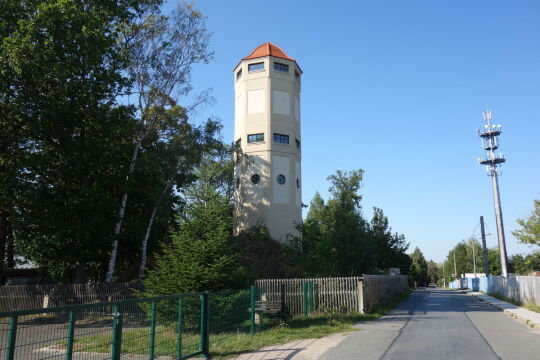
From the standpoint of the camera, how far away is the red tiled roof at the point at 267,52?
35500mm

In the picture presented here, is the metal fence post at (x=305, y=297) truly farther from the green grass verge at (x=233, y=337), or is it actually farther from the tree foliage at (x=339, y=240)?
the tree foliage at (x=339, y=240)

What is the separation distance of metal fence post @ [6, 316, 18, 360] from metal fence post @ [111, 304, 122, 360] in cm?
182

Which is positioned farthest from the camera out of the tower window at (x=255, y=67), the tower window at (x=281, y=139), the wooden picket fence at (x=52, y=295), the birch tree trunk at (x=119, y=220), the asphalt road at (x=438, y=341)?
the tower window at (x=255, y=67)

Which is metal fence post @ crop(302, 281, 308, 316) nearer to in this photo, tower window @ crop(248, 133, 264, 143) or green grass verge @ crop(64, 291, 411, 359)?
green grass verge @ crop(64, 291, 411, 359)

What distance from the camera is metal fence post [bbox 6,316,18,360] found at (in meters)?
4.97

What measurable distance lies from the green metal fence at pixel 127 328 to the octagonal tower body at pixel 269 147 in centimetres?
2005

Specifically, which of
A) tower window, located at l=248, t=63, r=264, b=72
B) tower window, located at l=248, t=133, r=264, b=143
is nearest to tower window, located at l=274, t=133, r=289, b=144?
tower window, located at l=248, t=133, r=264, b=143

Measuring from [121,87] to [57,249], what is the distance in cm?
978

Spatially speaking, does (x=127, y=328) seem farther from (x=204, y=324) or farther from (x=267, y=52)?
(x=267, y=52)

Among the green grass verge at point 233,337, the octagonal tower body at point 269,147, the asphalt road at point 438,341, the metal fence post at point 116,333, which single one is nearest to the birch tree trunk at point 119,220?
the octagonal tower body at point 269,147

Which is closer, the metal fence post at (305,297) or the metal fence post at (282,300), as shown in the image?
the metal fence post at (282,300)

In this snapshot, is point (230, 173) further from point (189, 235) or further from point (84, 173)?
point (189, 235)

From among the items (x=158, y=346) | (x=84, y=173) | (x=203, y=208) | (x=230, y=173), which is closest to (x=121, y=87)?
(x=84, y=173)

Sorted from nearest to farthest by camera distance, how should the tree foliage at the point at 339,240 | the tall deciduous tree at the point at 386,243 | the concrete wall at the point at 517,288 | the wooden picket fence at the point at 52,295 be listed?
the wooden picket fence at the point at 52,295, the concrete wall at the point at 517,288, the tree foliage at the point at 339,240, the tall deciduous tree at the point at 386,243
